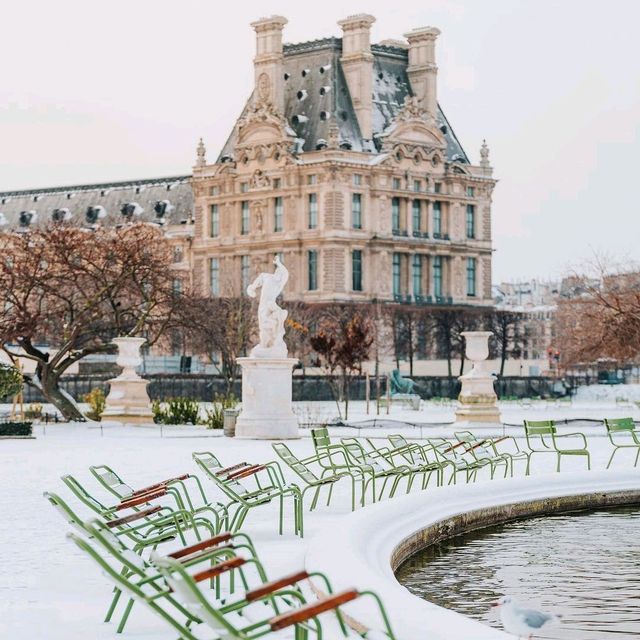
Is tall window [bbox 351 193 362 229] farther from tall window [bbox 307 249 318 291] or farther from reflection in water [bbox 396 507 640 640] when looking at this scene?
reflection in water [bbox 396 507 640 640]

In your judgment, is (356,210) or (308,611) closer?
(308,611)

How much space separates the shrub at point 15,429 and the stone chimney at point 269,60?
60532 mm

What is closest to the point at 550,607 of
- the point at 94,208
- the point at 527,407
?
the point at 527,407

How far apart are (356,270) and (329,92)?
9.43 metres

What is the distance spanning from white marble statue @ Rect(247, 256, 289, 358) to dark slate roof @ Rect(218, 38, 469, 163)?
59.9m

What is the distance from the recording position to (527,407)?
163 feet

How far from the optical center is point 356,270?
8762cm

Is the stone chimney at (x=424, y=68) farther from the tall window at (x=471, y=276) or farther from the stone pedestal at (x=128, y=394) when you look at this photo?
the stone pedestal at (x=128, y=394)

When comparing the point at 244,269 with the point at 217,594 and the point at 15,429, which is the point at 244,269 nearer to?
the point at 15,429

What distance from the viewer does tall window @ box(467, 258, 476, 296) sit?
92.8 meters

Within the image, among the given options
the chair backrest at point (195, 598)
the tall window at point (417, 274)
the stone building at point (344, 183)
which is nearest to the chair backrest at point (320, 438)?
the chair backrest at point (195, 598)

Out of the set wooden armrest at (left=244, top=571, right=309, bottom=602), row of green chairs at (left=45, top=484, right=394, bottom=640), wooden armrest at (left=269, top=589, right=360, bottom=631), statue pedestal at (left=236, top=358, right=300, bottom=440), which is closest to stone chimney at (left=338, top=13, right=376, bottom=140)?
statue pedestal at (left=236, top=358, right=300, bottom=440)

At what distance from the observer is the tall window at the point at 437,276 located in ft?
299

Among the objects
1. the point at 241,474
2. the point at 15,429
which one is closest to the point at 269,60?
the point at 15,429
